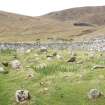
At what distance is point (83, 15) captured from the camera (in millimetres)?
120688

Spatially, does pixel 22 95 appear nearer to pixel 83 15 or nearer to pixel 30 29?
pixel 30 29

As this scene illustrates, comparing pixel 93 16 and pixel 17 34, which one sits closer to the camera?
pixel 17 34

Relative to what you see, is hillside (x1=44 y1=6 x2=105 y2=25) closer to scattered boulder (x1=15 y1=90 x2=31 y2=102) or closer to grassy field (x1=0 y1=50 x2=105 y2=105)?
grassy field (x1=0 y1=50 x2=105 y2=105)

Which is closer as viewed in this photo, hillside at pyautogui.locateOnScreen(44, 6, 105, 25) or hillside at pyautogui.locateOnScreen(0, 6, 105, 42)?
hillside at pyautogui.locateOnScreen(0, 6, 105, 42)

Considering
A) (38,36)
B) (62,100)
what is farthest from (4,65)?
(38,36)

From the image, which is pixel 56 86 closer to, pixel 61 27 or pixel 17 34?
pixel 17 34

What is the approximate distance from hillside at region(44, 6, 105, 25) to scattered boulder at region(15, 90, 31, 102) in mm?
97347

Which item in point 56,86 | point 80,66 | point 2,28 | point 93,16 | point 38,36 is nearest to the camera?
point 56,86

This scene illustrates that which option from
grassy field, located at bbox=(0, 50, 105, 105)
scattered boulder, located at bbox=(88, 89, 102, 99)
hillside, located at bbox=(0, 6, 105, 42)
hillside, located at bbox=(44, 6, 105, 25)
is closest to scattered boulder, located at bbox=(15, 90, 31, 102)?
grassy field, located at bbox=(0, 50, 105, 105)

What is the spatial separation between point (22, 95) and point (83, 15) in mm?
104382

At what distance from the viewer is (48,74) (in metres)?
20.7

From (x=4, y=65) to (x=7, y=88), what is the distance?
15.3 ft

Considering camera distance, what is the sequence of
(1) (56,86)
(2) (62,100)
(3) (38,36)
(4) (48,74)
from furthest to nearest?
1. (3) (38,36)
2. (4) (48,74)
3. (1) (56,86)
4. (2) (62,100)

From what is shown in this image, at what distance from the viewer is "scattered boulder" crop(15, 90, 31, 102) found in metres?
17.2
